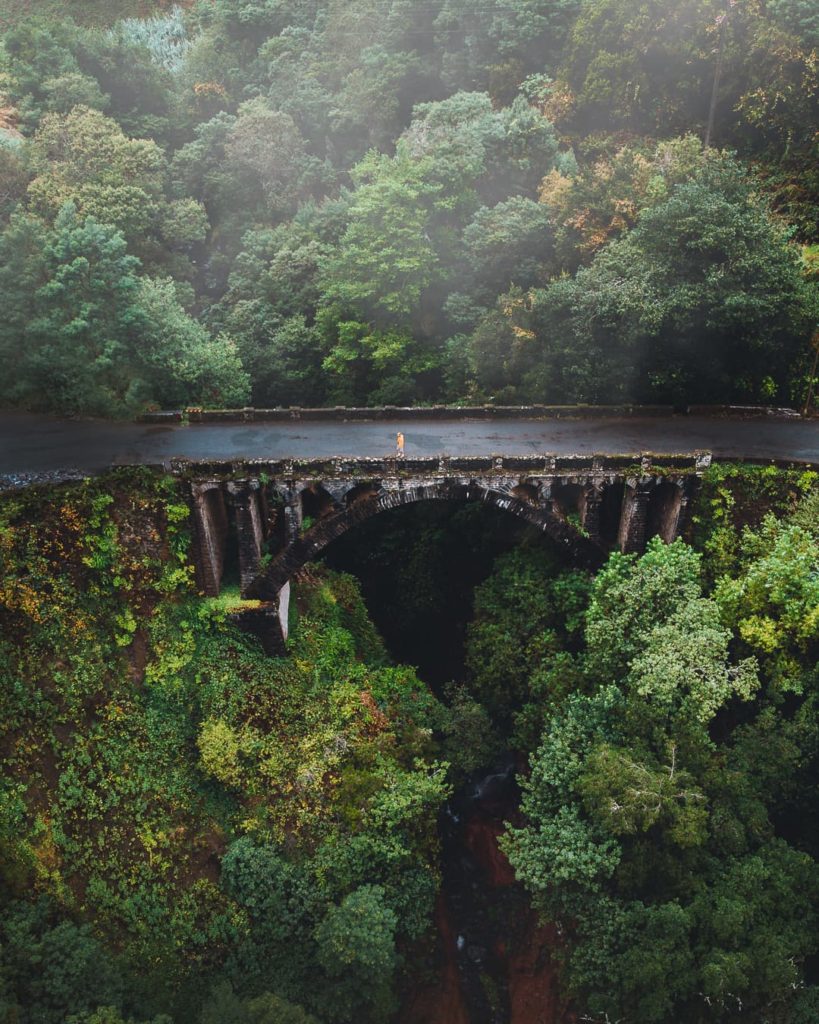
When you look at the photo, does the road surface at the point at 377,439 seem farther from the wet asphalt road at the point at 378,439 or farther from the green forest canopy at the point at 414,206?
the green forest canopy at the point at 414,206

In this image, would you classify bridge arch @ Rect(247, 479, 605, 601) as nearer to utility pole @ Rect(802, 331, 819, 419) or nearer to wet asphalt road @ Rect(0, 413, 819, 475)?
wet asphalt road @ Rect(0, 413, 819, 475)

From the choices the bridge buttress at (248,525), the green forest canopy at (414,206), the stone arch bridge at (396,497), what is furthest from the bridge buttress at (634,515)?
the bridge buttress at (248,525)

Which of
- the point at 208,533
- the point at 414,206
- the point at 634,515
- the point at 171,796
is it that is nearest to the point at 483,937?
the point at 171,796

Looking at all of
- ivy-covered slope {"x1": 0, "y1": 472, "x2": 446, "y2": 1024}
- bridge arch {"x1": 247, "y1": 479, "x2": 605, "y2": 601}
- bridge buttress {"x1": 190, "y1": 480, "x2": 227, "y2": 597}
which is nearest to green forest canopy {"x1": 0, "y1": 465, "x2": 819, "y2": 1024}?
ivy-covered slope {"x1": 0, "y1": 472, "x2": 446, "y2": 1024}

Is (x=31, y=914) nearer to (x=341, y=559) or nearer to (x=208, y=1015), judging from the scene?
(x=208, y=1015)

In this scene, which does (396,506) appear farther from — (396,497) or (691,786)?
(691,786)
